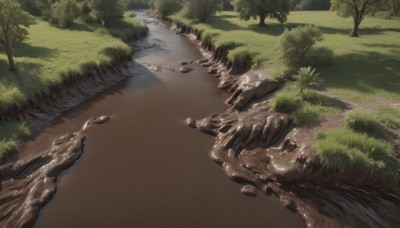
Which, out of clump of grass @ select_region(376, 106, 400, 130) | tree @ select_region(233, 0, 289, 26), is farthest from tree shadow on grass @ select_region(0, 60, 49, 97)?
tree @ select_region(233, 0, 289, 26)

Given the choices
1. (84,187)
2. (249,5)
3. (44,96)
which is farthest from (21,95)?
(249,5)

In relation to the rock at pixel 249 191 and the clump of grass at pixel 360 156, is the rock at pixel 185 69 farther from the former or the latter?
the rock at pixel 249 191

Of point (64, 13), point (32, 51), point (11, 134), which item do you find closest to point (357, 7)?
point (32, 51)

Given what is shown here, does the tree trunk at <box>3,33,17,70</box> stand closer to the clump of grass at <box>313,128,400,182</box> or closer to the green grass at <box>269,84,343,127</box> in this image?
the green grass at <box>269,84,343,127</box>

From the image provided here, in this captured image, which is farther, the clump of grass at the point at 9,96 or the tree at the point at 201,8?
the tree at the point at 201,8

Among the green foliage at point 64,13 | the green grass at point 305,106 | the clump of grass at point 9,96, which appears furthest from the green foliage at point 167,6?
the green grass at point 305,106
